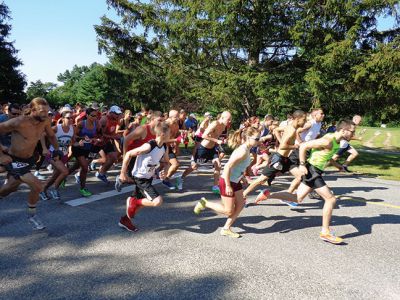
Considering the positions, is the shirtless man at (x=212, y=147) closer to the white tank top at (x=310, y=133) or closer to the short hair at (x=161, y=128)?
the white tank top at (x=310, y=133)

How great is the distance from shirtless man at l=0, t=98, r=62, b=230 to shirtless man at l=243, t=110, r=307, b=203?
3.59m

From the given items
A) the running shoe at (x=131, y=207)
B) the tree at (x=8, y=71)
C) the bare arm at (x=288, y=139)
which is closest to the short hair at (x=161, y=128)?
the running shoe at (x=131, y=207)

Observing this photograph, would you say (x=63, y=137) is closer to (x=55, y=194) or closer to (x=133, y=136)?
Answer: (x=55, y=194)

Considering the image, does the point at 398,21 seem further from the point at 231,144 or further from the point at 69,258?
the point at 69,258

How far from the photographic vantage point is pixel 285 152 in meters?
6.36

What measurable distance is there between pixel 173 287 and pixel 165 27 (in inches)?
600

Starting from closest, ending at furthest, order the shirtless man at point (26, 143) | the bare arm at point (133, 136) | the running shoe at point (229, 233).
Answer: the shirtless man at point (26, 143) < the running shoe at point (229, 233) < the bare arm at point (133, 136)

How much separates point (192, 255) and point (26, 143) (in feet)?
9.50

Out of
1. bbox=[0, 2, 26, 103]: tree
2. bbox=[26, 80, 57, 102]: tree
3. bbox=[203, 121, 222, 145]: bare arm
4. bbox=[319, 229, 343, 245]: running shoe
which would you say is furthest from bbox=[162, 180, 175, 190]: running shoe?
bbox=[26, 80, 57, 102]: tree

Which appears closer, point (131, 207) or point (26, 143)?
point (26, 143)

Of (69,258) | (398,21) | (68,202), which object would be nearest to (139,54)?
(398,21)

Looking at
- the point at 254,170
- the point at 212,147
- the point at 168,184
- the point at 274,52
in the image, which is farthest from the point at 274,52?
the point at 168,184

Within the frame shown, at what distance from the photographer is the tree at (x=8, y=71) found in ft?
91.0

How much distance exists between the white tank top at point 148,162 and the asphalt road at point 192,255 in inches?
34.9
